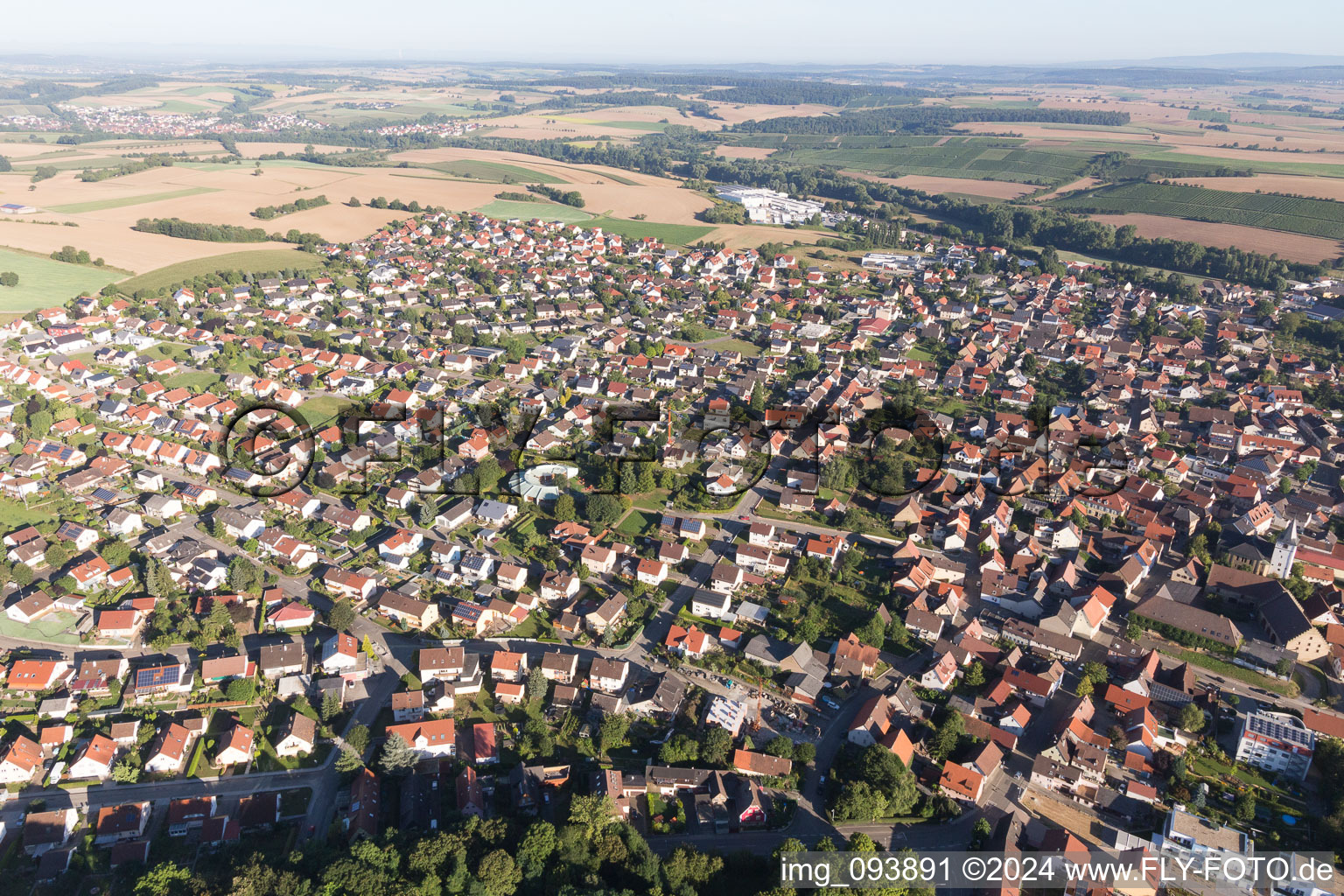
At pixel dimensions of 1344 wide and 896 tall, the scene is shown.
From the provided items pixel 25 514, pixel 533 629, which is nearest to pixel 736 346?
pixel 533 629

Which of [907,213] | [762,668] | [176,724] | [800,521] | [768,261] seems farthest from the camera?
[907,213]

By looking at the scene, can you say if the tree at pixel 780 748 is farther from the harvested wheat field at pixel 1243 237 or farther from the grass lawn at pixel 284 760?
the harvested wheat field at pixel 1243 237

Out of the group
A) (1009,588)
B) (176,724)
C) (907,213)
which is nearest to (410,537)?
(176,724)

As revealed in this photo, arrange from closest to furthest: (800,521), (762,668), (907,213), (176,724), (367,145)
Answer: (176,724) → (762,668) → (800,521) → (907,213) → (367,145)

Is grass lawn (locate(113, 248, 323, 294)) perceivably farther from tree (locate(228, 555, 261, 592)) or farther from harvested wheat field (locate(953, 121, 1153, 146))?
harvested wheat field (locate(953, 121, 1153, 146))

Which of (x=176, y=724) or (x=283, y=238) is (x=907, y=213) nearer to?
(x=283, y=238)

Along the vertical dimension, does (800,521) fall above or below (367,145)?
below

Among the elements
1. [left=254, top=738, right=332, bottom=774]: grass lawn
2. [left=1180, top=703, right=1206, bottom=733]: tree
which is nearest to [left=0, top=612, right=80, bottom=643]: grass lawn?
[left=254, top=738, right=332, bottom=774]: grass lawn
